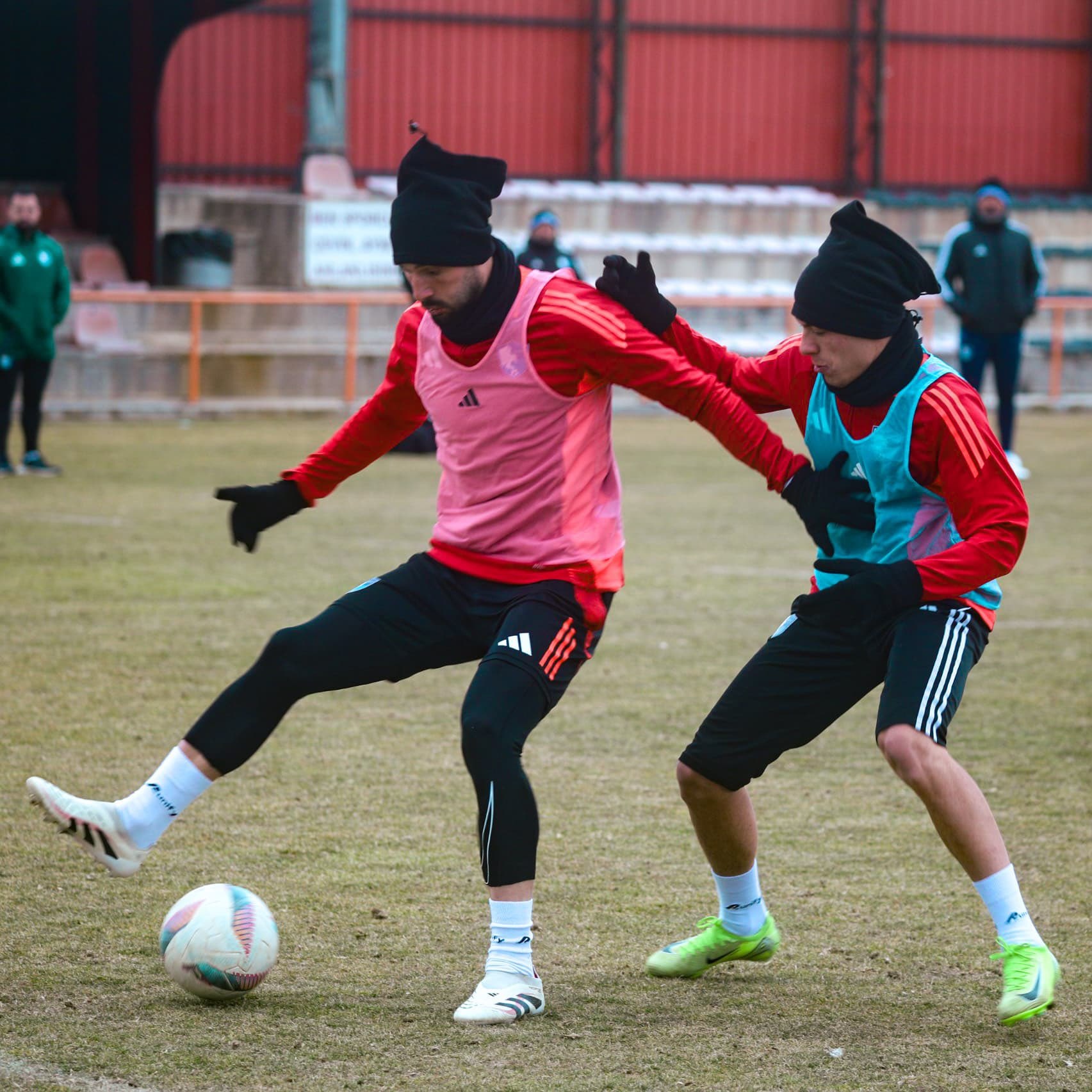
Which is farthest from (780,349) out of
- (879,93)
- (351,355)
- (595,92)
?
(879,93)

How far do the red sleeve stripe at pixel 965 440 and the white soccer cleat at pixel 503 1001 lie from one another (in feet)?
4.99

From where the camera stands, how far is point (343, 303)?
20734 millimetres

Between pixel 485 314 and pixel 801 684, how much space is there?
3.77ft

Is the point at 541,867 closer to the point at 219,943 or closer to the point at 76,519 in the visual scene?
the point at 219,943

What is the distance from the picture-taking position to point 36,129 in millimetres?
25328

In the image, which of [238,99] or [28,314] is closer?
[28,314]

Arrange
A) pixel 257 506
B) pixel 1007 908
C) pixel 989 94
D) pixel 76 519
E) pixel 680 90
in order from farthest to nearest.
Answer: pixel 989 94
pixel 680 90
pixel 76 519
pixel 257 506
pixel 1007 908

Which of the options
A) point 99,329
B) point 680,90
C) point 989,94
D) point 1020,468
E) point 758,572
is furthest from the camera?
point 989,94

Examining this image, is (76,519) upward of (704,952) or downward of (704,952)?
downward

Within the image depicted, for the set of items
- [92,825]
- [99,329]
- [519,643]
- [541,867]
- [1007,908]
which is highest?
[519,643]

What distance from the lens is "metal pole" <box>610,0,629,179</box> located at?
29.0m

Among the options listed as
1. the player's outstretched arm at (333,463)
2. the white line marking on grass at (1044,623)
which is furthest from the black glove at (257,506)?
the white line marking on grass at (1044,623)

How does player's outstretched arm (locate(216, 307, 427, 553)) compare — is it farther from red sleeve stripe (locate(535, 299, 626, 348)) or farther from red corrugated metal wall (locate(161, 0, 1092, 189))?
red corrugated metal wall (locate(161, 0, 1092, 189))

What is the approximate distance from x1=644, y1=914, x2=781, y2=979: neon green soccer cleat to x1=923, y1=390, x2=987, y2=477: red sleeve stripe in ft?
4.12
